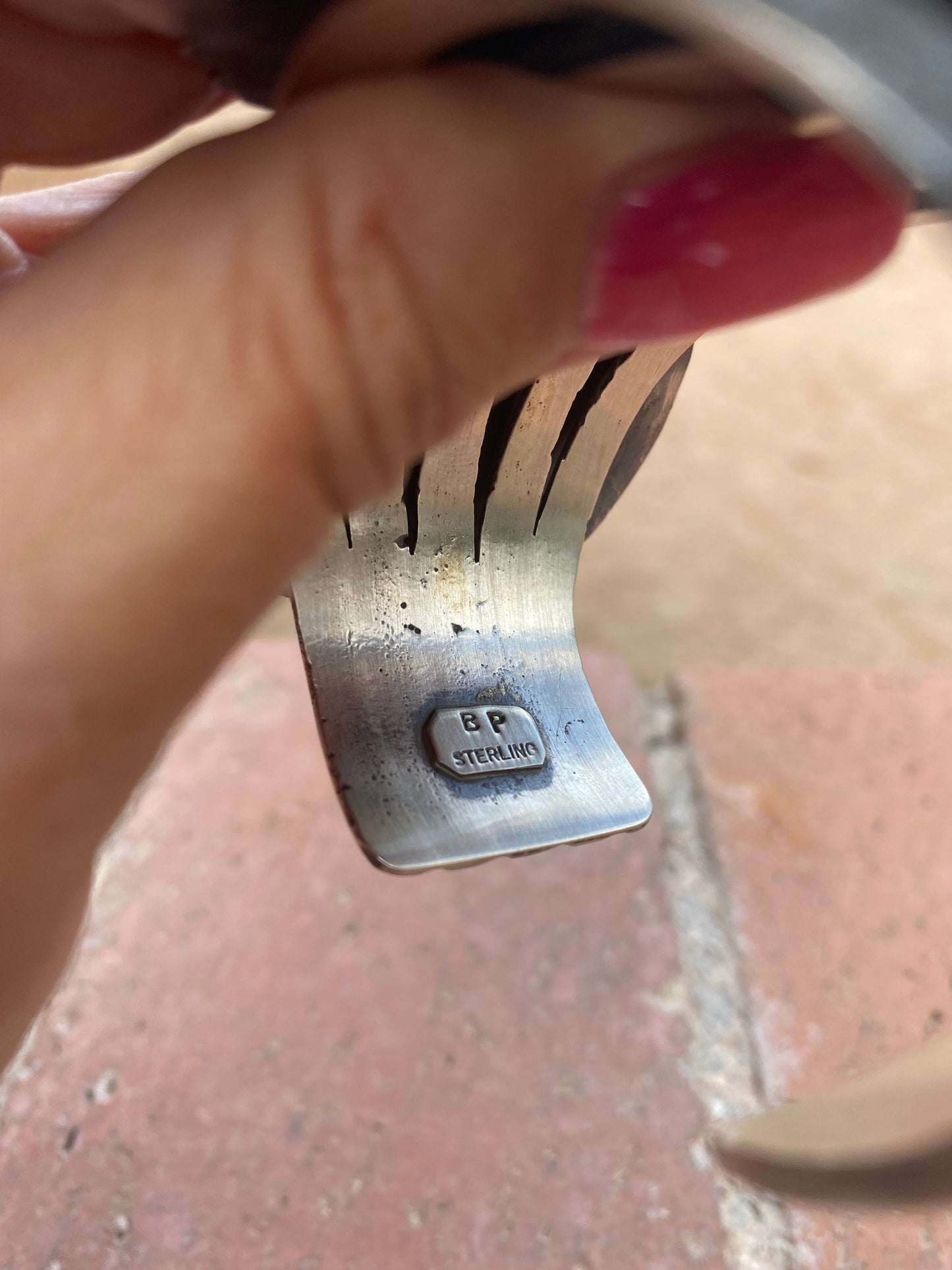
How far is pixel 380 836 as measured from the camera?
246 mm

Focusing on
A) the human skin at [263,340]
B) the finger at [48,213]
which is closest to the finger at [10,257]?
the finger at [48,213]

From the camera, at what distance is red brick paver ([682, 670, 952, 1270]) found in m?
0.38

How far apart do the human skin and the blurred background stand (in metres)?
0.41

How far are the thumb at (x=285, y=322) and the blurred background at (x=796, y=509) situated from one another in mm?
412

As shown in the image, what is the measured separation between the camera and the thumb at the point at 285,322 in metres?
0.18

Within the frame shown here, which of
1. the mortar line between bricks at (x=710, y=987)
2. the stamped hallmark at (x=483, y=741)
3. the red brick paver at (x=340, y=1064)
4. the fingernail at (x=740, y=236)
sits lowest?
the mortar line between bricks at (x=710, y=987)

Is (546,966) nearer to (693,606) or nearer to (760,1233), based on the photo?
(760,1233)

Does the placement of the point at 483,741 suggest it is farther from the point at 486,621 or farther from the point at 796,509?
the point at 796,509

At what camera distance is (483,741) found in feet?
0.95

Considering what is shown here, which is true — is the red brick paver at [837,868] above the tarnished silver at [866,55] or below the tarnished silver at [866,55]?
below

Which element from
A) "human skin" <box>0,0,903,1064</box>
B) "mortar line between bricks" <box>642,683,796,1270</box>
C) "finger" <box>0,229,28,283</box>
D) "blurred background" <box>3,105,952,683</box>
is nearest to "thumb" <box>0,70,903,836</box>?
"human skin" <box>0,0,903,1064</box>

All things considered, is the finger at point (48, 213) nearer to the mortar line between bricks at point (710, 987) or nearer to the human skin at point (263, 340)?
the human skin at point (263, 340)

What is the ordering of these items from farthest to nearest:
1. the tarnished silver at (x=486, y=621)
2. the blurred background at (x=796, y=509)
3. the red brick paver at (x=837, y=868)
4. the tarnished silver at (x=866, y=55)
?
the blurred background at (x=796, y=509)
the red brick paver at (x=837, y=868)
the tarnished silver at (x=486, y=621)
the tarnished silver at (x=866, y=55)

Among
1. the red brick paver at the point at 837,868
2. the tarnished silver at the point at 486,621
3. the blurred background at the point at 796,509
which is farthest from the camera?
the blurred background at the point at 796,509
